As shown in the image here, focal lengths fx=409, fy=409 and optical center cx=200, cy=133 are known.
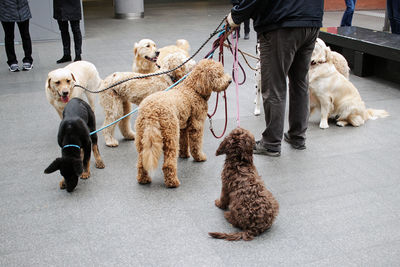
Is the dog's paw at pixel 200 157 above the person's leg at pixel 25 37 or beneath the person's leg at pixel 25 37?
beneath

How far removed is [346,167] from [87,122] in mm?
2507

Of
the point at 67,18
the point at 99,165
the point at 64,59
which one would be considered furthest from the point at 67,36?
the point at 99,165

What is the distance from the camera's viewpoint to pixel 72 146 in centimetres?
341

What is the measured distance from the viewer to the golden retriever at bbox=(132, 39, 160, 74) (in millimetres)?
5125

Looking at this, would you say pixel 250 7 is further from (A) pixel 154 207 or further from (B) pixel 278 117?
(A) pixel 154 207

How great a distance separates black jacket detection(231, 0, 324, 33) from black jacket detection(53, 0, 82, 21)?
5.12 metres

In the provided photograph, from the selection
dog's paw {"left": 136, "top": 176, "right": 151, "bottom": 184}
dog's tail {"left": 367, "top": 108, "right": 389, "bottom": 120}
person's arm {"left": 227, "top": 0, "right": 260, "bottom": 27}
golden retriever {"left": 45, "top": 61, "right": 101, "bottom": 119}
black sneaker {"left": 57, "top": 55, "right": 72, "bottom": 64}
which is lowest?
dog's paw {"left": 136, "top": 176, "right": 151, "bottom": 184}

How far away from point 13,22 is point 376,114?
6123mm

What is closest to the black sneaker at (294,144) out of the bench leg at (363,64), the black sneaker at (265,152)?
the black sneaker at (265,152)

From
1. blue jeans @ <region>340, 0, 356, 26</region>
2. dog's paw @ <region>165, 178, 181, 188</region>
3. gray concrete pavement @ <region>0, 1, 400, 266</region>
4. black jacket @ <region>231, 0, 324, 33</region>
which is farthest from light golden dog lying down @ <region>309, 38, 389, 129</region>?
blue jeans @ <region>340, 0, 356, 26</region>

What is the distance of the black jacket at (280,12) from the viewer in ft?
11.8

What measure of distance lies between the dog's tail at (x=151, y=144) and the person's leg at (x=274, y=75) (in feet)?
4.07

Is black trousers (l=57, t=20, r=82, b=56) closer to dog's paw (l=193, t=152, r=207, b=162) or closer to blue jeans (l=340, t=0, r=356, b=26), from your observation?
dog's paw (l=193, t=152, r=207, b=162)

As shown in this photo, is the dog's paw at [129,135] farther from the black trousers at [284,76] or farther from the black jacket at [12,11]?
the black jacket at [12,11]
